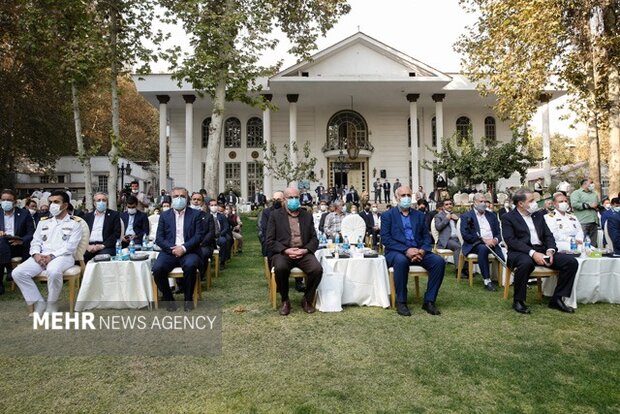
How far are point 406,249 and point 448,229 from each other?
302 centimetres

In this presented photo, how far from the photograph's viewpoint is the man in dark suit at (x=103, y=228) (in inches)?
280

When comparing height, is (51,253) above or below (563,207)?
below

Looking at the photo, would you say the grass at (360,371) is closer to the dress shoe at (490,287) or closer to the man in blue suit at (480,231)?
the dress shoe at (490,287)

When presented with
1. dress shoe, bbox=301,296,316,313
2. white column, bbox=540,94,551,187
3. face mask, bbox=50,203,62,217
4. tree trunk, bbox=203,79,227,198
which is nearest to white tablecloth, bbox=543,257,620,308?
dress shoe, bbox=301,296,316,313

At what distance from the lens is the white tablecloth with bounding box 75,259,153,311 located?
19.4 ft

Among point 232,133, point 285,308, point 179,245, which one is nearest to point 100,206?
point 179,245

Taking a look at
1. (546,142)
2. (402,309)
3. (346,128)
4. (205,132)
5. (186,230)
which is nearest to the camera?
(402,309)

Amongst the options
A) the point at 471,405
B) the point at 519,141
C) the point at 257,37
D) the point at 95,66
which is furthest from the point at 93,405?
the point at 519,141

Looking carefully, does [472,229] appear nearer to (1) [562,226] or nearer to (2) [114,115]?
(1) [562,226]

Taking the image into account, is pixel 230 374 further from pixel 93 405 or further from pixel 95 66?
pixel 95 66

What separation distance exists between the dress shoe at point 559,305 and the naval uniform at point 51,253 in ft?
22.2

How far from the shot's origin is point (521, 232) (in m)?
6.23

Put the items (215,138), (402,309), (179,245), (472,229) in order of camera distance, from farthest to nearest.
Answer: (215,138)
(472,229)
(179,245)
(402,309)

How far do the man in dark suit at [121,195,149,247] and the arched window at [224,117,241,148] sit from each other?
2236 centimetres
